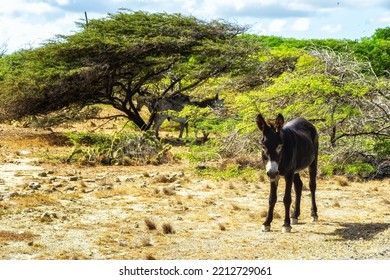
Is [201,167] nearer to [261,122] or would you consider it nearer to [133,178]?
[133,178]

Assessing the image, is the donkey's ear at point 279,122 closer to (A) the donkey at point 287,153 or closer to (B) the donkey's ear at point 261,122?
(A) the donkey at point 287,153

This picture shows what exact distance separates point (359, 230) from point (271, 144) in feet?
7.96

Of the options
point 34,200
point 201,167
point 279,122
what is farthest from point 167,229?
point 201,167

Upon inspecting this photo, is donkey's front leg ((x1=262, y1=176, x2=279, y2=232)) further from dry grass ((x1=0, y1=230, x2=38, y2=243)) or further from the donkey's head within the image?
dry grass ((x1=0, y1=230, x2=38, y2=243))

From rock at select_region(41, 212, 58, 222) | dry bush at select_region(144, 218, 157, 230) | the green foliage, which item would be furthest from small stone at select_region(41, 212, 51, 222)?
the green foliage

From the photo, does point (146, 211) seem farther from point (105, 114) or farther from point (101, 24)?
point (105, 114)

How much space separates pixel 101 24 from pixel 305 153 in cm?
1980

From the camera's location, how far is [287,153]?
11492 millimetres

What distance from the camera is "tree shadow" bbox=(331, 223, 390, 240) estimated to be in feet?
36.9

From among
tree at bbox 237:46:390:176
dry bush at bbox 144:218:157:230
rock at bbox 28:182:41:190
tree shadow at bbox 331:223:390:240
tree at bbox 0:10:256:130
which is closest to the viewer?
tree shadow at bbox 331:223:390:240

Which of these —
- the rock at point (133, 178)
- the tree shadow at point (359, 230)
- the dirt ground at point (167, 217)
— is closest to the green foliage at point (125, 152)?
the dirt ground at point (167, 217)

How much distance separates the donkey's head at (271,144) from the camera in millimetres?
10797

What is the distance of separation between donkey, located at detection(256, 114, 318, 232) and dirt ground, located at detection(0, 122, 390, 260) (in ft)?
1.63

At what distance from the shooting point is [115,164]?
21.7m
